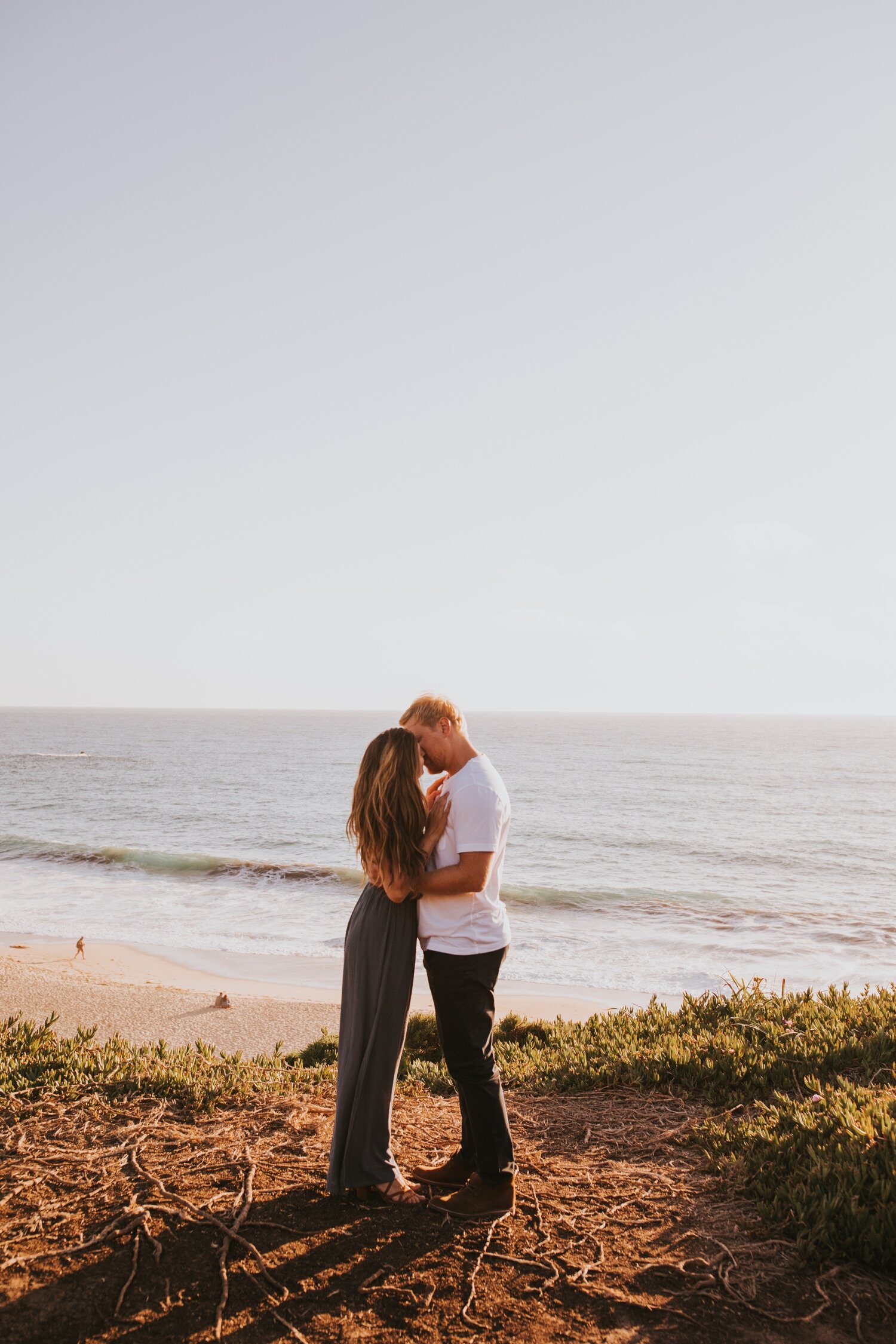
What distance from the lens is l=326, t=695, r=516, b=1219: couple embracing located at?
3.37 m

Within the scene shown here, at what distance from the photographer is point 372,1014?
11.8ft

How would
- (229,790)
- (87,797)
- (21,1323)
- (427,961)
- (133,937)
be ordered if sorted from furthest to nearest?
(229,790) → (87,797) → (133,937) → (427,961) → (21,1323)

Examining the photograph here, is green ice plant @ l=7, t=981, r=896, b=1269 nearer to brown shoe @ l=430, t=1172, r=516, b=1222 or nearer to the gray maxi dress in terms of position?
brown shoe @ l=430, t=1172, r=516, b=1222

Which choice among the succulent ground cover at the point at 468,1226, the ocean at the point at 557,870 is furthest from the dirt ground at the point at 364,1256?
the ocean at the point at 557,870

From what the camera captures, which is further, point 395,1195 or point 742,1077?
point 742,1077

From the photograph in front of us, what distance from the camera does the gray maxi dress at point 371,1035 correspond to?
11.6 feet

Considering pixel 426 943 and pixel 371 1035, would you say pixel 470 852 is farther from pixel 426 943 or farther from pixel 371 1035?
pixel 371 1035

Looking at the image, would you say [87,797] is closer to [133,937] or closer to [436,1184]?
[133,937]

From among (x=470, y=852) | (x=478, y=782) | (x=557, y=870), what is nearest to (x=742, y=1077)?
(x=470, y=852)

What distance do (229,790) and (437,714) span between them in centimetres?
4959

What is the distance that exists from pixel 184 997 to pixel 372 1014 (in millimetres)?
11548

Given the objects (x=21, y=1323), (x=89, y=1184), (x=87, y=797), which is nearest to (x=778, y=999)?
(x=89, y=1184)

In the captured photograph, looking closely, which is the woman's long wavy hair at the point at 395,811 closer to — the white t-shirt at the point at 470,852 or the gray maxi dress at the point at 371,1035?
the white t-shirt at the point at 470,852

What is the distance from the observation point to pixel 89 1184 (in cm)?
363
